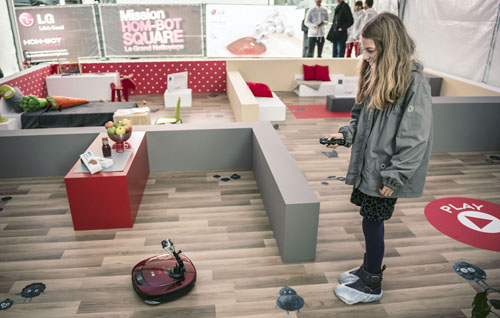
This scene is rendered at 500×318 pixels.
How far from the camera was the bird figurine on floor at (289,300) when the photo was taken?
7.66 ft

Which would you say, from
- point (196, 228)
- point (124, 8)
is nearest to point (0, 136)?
point (196, 228)

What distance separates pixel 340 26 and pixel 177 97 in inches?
165

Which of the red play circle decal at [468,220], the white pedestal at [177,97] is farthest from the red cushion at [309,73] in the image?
the red play circle decal at [468,220]

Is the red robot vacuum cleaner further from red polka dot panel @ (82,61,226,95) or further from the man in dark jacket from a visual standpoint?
the man in dark jacket

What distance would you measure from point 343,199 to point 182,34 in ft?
21.5

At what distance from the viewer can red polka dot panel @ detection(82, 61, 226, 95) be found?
771 cm

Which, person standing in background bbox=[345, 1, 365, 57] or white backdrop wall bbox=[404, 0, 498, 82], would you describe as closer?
white backdrop wall bbox=[404, 0, 498, 82]

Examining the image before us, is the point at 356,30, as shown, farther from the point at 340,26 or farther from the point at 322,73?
the point at 322,73

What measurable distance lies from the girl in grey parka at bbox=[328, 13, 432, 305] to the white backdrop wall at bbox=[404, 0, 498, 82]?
209 inches

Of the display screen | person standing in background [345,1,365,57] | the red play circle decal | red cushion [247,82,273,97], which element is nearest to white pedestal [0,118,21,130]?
red cushion [247,82,273,97]

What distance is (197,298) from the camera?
2.41 m

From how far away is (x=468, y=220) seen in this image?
10.8 ft

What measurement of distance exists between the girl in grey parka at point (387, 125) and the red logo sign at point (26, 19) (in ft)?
28.2

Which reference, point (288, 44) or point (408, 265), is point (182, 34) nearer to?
point (288, 44)
